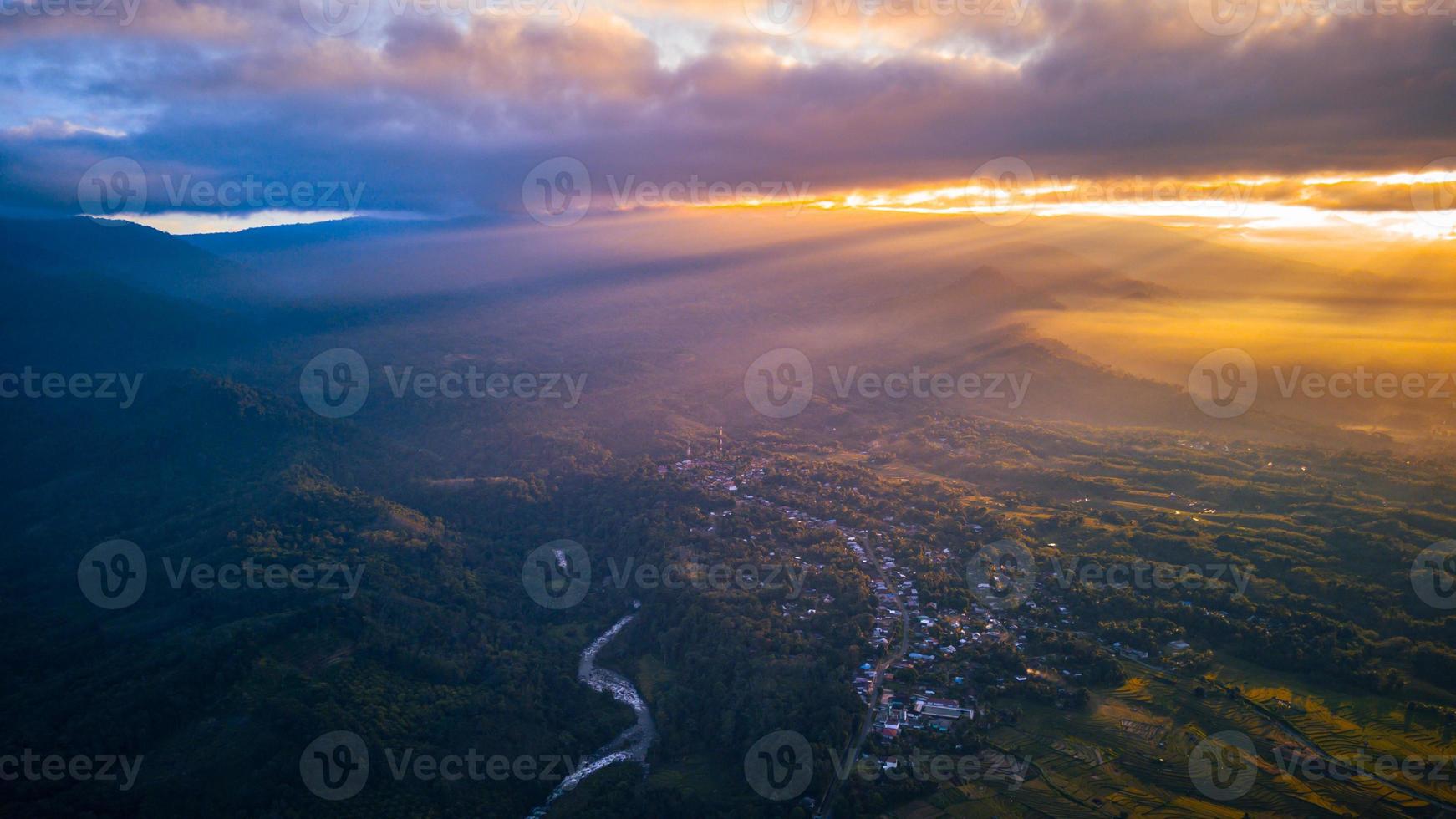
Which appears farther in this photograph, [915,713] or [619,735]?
[619,735]

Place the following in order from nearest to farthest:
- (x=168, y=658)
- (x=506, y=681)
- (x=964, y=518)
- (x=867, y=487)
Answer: (x=168, y=658)
(x=506, y=681)
(x=964, y=518)
(x=867, y=487)

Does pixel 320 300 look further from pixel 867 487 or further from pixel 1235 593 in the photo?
pixel 1235 593

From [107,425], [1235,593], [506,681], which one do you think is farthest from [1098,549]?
[107,425]

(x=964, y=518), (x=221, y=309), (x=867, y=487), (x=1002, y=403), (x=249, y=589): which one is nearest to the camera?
(x=249, y=589)

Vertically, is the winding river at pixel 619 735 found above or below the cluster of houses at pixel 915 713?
below

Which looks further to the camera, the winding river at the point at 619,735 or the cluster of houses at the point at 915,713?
the winding river at the point at 619,735

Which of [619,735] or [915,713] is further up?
[915,713]

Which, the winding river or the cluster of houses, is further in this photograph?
the winding river

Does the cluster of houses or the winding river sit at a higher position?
the cluster of houses
